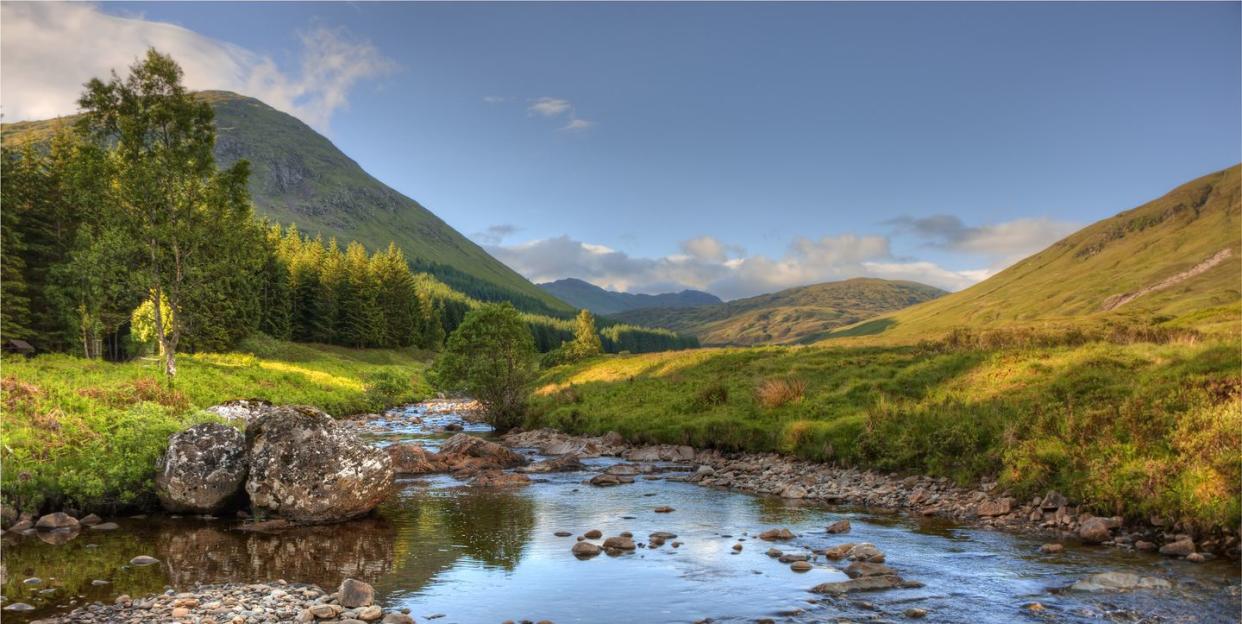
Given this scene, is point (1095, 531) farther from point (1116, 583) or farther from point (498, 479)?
point (498, 479)

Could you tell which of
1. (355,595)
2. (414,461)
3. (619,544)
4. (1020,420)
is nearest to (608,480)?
(414,461)

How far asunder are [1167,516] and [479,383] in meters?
40.2

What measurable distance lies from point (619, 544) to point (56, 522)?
15474 millimetres

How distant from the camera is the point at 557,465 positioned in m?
32.7

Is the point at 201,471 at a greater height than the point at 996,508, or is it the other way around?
the point at 201,471

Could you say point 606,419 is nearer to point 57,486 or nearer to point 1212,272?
point 57,486

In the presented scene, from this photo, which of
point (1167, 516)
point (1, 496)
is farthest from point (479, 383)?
point (1167, 516)

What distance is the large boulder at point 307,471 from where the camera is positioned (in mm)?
19656

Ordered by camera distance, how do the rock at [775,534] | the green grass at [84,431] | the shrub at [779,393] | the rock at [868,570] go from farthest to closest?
1. the shrub at [779,393]
2. the green grass at [84,431]
3. the rock at [775,534]
4. the rock at [868,570]

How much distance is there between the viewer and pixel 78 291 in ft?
182

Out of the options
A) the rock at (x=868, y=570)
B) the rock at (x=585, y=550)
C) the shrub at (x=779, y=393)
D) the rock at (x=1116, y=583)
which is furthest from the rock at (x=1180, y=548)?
the shrub at (x=779, y=393)

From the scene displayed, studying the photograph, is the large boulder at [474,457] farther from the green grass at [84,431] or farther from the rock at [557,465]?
the green grass at [84,431]

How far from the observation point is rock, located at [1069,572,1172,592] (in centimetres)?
1347

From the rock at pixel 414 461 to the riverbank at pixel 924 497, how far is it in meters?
8.12
